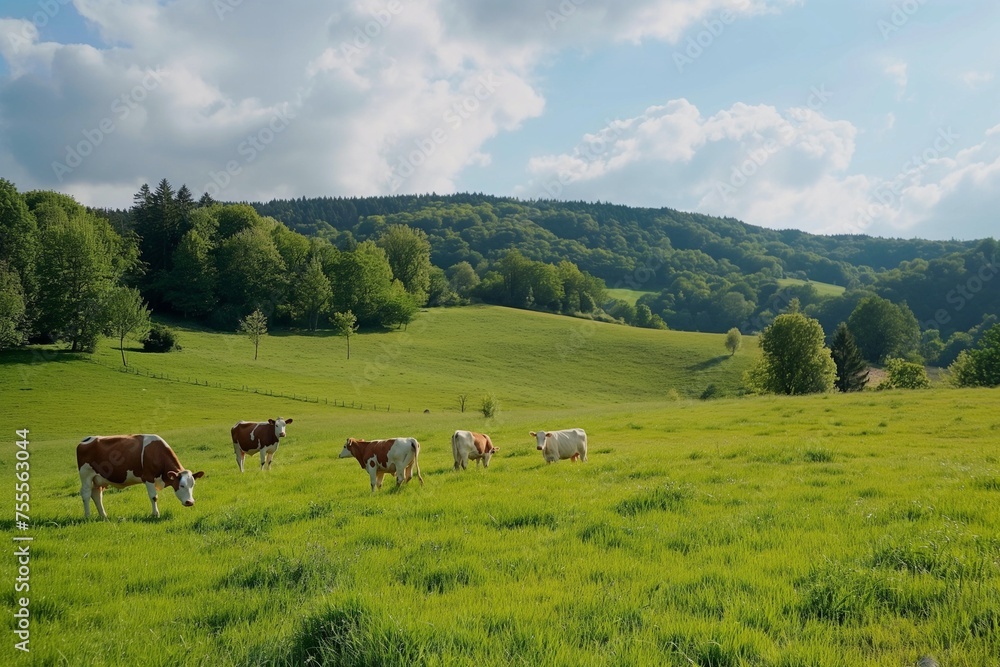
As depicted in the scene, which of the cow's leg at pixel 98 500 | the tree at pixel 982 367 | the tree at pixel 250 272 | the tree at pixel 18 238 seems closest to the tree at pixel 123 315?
the tree at pixel 18 238

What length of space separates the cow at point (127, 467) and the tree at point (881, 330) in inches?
4497

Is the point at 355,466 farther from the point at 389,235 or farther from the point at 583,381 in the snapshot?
the point at 389,235

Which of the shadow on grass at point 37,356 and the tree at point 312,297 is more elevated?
the tree at point 312,297

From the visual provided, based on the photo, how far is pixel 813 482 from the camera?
443 inches

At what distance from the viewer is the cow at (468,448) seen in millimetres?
15891

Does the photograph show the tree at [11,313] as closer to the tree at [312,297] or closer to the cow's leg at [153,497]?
the tree at [312,297]

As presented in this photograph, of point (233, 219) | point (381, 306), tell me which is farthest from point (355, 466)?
point (233, 219)

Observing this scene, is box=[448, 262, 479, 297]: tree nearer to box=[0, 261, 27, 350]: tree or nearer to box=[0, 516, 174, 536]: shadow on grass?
box=[0, 261, 27, 350]: tree

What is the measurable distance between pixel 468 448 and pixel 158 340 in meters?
65.6

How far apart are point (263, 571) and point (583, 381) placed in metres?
72.9

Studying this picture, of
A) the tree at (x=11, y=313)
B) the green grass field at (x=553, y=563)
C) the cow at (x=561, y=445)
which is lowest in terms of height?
the cow at (x=561, y=445)

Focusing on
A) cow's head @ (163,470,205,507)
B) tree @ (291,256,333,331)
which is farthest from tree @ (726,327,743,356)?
cow's head @ (163,470,205,507)

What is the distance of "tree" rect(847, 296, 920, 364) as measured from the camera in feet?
333

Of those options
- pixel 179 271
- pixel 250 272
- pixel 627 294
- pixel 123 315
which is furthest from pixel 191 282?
pixel 627 294
